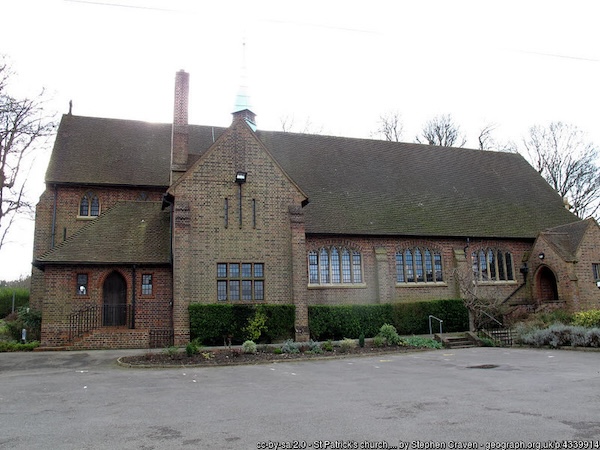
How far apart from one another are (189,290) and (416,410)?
44.5 ft

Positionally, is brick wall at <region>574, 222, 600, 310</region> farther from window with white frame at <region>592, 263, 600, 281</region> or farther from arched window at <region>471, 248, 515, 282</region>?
arched window at <region>471, 248, 515, 282</region>

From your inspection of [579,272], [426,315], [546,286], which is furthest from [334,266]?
[579,272]

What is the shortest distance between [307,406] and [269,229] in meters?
13.4

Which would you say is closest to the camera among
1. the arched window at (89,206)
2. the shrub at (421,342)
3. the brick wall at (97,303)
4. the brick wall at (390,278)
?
the shrub at (421,342)

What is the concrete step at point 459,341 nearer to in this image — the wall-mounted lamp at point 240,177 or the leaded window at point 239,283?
the leaded window at point 239,283

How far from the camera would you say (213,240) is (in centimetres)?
2072

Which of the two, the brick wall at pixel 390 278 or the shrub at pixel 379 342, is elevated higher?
the brick wall at pixel 390 278

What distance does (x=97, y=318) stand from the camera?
20.3m

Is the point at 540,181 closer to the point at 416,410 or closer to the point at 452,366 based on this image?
the point at 452,366

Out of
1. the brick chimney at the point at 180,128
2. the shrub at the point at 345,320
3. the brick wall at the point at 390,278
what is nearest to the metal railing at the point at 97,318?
the brick chimney at the point at 180,128

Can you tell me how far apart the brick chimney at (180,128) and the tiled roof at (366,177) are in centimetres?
79

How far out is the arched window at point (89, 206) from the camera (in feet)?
80.9

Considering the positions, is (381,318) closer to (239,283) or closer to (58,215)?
(239,283)

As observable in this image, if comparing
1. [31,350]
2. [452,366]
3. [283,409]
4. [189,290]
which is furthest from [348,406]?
[31,350]
